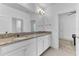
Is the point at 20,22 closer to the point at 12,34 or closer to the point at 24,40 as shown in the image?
the point at 12,34

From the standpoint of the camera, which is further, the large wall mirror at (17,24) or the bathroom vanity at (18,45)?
the large wall mirror at (17,24)

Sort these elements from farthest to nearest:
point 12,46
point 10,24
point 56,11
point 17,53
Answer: point 56,11, point 10,24, point 17,53, point 12,46

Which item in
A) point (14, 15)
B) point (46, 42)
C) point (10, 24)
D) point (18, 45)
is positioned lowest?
point (46, 42)

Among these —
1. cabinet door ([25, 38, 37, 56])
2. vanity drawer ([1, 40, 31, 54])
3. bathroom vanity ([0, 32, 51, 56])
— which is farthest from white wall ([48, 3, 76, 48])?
vanity drawer ([1, 40, 31, 54])

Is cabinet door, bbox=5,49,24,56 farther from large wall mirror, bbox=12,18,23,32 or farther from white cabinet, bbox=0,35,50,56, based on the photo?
large wall mirror, bbox=12,18,23,32

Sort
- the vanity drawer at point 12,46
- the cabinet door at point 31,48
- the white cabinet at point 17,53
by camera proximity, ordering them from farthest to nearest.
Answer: the cabinet door at point 31,48 → the white cabinet at point 17,53 → the vanity drawer at point 12,46

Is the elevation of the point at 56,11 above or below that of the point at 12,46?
above

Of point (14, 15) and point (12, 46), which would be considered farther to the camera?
point (14, 15)

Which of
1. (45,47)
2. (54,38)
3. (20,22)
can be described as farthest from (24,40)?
(54,38)

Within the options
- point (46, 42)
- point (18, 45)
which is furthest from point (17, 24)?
point (46, 42)

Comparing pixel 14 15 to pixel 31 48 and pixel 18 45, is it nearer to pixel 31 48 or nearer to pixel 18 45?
pixel 18 45

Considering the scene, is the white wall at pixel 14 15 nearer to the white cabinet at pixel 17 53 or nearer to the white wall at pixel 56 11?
the white cabinet at pixel 17 53

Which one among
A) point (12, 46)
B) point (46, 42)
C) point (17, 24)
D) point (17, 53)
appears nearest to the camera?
point (12, 46)

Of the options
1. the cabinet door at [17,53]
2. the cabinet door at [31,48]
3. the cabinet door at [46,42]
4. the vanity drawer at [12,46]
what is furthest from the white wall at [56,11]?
the cabinet door at [17,53]
